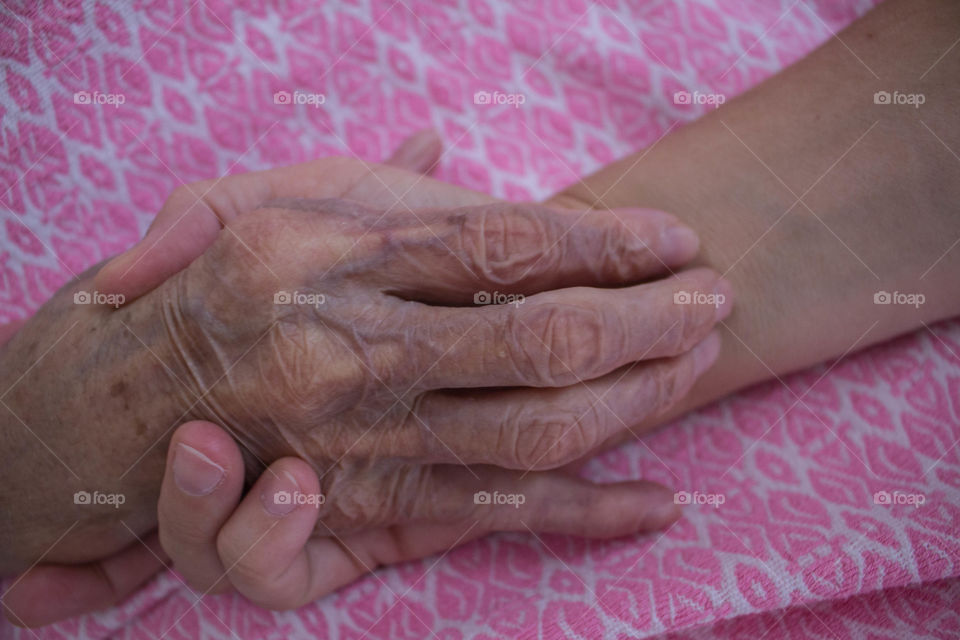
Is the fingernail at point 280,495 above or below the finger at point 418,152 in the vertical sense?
below

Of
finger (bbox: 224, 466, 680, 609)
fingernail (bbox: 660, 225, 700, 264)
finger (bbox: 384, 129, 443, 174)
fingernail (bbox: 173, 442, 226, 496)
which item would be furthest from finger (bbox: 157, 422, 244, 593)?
fingernail (bbox: 660, 225, 700, 264)

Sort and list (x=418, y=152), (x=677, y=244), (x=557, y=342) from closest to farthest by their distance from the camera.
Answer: (x=557, y=342), (x=677, y=244), (x=418, y=152)

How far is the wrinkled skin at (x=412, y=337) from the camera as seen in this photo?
1.02m

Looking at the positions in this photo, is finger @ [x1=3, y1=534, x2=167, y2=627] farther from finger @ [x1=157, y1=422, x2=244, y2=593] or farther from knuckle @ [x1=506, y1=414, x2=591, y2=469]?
knuckle @ [x1=506, y1=414, x2=591, y2=469]

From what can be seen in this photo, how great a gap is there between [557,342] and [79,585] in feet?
3.00

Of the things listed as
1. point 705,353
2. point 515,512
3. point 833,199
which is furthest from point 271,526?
point 833,199

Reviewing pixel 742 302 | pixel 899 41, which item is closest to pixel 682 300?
pixel 742 302

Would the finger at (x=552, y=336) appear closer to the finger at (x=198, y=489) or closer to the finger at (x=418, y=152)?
the finger at (x=198, y=489)

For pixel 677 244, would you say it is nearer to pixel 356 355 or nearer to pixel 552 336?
pixel 552 336

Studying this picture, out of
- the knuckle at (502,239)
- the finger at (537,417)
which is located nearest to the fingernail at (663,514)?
the finger at (537,417)

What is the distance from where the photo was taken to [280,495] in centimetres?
104

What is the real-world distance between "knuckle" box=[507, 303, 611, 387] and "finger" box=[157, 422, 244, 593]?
17.4 inches

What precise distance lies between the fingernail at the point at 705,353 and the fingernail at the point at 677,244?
0.13m

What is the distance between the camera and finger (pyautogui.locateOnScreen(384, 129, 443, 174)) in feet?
4.58
